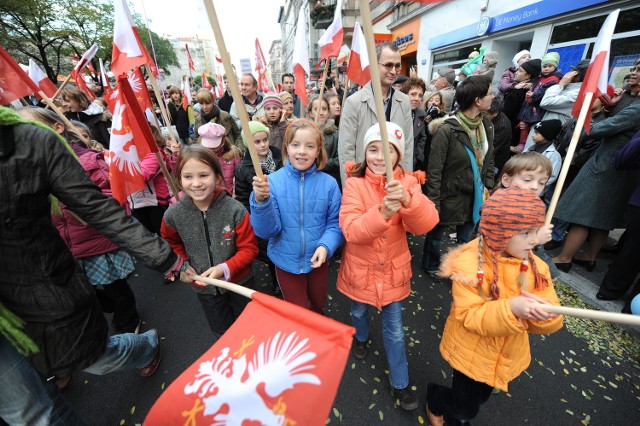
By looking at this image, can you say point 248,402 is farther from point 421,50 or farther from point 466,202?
point 421,50

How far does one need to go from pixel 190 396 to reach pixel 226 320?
4.00 feet

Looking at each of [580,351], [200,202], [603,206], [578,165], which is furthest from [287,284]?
[578,165]

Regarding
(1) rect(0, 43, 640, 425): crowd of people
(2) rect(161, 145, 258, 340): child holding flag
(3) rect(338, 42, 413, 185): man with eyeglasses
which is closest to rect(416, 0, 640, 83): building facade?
(1) rect(0, 43, 640, 425): crowd of people

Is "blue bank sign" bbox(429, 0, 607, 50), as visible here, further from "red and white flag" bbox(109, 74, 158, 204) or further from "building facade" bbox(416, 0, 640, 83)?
"red and white flag" bbox(109, 74, 158, 204)

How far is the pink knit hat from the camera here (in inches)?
145

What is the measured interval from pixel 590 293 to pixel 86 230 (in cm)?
513

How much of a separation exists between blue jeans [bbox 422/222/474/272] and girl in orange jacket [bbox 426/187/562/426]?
6.18 feet

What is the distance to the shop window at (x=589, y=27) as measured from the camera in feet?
19.6

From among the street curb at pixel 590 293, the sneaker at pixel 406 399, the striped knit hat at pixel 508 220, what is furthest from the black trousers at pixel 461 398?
the street curb at pixel 590 293

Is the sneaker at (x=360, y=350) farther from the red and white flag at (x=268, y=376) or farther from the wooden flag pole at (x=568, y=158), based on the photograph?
the wooden flag pole at (x=568, y=158)

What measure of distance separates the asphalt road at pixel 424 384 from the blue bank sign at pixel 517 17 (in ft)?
25.3

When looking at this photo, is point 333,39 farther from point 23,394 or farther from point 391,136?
point 23,394

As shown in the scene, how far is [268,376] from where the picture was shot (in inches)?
44.5

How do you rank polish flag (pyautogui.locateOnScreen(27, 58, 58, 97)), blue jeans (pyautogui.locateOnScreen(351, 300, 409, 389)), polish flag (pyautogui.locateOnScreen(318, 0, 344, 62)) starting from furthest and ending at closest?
polish flag (pyautogui.locateOnScreen(27, 58, 58, 97)) → polish flag (pyautogui.locateOnScreen(318, 0, 344, 62)) → blue jeans (pyautogui.locateOnScreen(351, 300, 409, 389))
